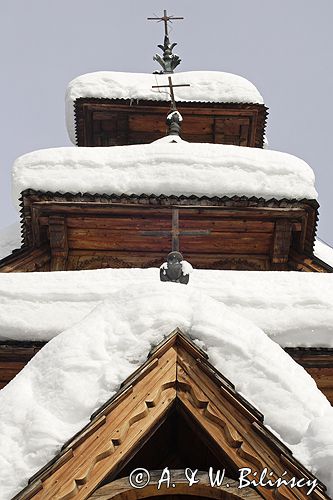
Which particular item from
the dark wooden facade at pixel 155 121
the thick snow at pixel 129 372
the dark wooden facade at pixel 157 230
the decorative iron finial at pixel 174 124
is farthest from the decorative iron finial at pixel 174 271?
the dark wooden facade at pixel 155 121

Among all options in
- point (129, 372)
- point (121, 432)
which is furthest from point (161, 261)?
point (121, 432)

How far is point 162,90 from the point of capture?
519 inches

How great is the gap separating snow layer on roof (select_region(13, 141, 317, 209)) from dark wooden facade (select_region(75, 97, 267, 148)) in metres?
4.05

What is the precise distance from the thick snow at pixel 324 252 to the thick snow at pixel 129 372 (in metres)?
6.64

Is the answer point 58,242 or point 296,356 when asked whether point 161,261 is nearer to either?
point 58,242

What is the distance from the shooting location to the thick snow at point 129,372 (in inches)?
114

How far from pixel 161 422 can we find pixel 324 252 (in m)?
7.87

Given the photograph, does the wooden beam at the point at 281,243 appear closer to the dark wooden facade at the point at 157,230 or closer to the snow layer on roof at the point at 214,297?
the dark wooden facade at the point at 157,230

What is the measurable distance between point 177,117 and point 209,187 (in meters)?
2.83

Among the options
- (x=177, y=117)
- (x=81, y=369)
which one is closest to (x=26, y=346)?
(x=81, y=369)

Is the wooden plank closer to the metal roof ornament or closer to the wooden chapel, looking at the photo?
the wooden chapel

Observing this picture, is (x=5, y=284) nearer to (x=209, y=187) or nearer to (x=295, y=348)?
(x=295, y=348)

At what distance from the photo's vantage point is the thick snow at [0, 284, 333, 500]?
2.91 m

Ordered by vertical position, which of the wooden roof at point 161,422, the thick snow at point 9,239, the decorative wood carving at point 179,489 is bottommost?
the thick snow at point 9,239
